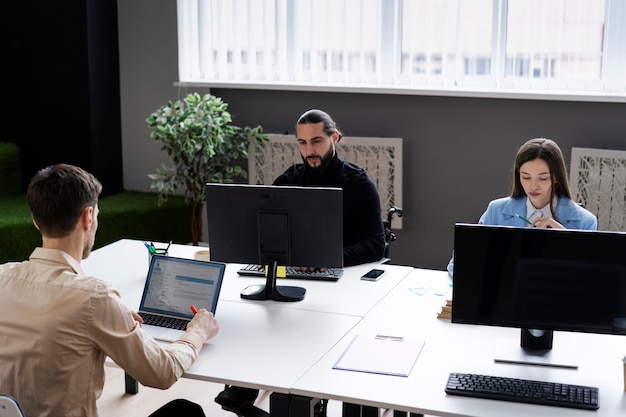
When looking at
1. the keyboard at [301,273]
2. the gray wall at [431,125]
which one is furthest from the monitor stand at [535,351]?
the gray wall at [431,125]

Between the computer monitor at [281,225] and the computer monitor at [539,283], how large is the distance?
2.35 feet

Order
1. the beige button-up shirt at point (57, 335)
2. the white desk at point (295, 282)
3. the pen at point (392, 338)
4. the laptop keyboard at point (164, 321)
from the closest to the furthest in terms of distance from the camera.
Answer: the beige button-up shirt at point (57, 335) < the pen at point (392, 338) < the laptop keyboard at point (164, 321) < the white desk at point (295, 282)

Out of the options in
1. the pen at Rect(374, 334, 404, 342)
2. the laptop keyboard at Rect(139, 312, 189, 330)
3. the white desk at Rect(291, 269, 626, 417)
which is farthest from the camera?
the laptop keyboard at Rect(139, 312, 189, 330)

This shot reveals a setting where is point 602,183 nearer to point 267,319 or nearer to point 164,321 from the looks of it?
point 267,319

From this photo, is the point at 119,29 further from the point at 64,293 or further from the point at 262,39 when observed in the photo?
the point at 64,293

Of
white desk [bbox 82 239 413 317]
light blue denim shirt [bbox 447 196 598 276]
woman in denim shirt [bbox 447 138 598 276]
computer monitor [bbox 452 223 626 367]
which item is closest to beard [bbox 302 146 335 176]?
white desk [bbox 82 239 413 317]

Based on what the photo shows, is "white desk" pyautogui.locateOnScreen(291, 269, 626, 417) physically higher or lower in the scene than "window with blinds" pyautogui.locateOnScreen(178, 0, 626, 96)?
lower

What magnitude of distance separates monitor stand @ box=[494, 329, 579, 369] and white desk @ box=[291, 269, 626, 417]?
27 mm

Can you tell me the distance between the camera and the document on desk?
286 centimetres

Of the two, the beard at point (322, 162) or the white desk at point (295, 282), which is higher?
the beard at point (322, 162)

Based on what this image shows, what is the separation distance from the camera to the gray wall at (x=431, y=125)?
5410mm

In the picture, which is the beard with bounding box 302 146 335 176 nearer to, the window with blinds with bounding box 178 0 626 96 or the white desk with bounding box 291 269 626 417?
the white desk with bounding box 291 269 626 417

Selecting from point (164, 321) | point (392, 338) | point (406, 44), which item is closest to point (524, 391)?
point (392, 338)

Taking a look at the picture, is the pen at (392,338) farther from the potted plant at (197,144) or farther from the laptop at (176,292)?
the potted plant at (197,144)
